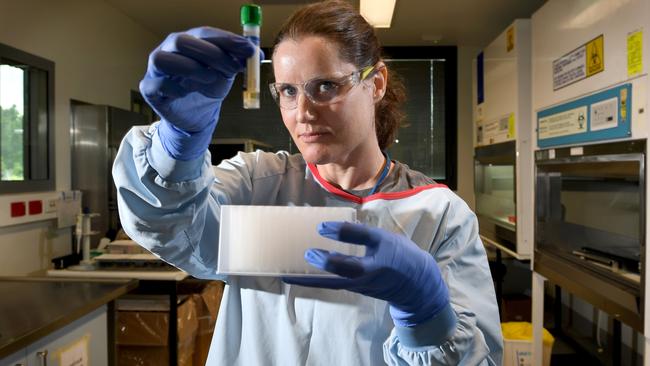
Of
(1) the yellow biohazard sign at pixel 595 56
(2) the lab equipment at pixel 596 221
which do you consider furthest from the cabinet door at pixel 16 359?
(1) the yellow biohazard sign at pixel 595 56

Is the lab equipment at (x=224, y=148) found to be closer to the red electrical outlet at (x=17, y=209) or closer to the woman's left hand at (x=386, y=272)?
the red electrical outlet at (x=17, y=209)

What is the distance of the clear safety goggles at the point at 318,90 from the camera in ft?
2.95

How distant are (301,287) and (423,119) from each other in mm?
4331

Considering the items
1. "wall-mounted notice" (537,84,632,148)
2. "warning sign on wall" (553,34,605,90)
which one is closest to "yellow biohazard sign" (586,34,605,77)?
"warning sign on wall" (553,34,605,90)

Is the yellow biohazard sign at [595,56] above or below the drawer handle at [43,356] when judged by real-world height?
above

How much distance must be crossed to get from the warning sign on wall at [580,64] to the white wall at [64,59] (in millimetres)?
2793

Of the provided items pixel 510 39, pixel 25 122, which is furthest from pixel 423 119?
pixel 25 122

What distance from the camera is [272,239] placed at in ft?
2.80

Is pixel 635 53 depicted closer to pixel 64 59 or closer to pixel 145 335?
pixel 145 335

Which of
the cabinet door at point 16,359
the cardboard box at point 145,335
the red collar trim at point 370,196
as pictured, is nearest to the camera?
the red collar trim at point 370,196

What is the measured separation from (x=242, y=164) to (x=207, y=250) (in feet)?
0.62

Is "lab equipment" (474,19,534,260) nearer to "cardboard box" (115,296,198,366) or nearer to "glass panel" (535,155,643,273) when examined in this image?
"glass panel" (535,155,643,273)

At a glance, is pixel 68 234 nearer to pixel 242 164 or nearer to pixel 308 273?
pixel 242 164

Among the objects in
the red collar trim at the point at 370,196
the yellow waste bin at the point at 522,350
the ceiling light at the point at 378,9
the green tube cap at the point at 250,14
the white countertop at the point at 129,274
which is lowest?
the yellow waste bin at the point at 522,350
